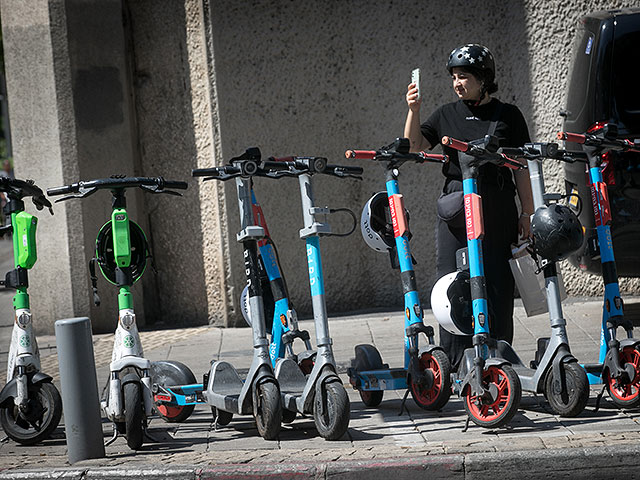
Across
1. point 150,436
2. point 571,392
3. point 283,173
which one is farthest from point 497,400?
point 150,436

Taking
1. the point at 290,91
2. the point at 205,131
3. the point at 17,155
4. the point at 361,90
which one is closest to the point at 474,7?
the point at 361,90

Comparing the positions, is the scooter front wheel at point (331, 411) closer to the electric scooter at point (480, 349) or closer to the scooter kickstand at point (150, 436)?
the electric scooter at point (480, 349)

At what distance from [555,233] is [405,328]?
0.97 meters

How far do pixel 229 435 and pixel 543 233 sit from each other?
1.94m

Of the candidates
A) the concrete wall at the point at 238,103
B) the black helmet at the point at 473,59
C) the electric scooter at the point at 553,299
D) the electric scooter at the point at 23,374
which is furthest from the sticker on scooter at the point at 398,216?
the concrete wall at the point at 238,103

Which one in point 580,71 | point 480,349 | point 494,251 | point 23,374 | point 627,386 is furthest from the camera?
point 580,71

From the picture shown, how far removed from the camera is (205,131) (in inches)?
346

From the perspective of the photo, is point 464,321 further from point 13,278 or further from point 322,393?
point 13,278

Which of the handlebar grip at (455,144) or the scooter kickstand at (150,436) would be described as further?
the scooter kickstand at (150,436)

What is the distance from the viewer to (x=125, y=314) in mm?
5145

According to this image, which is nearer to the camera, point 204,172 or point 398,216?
point 204,172

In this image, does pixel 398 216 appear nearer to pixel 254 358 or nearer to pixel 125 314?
pixel 254 358

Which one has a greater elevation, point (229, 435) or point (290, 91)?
point (290, 91)

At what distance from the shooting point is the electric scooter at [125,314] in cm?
493
